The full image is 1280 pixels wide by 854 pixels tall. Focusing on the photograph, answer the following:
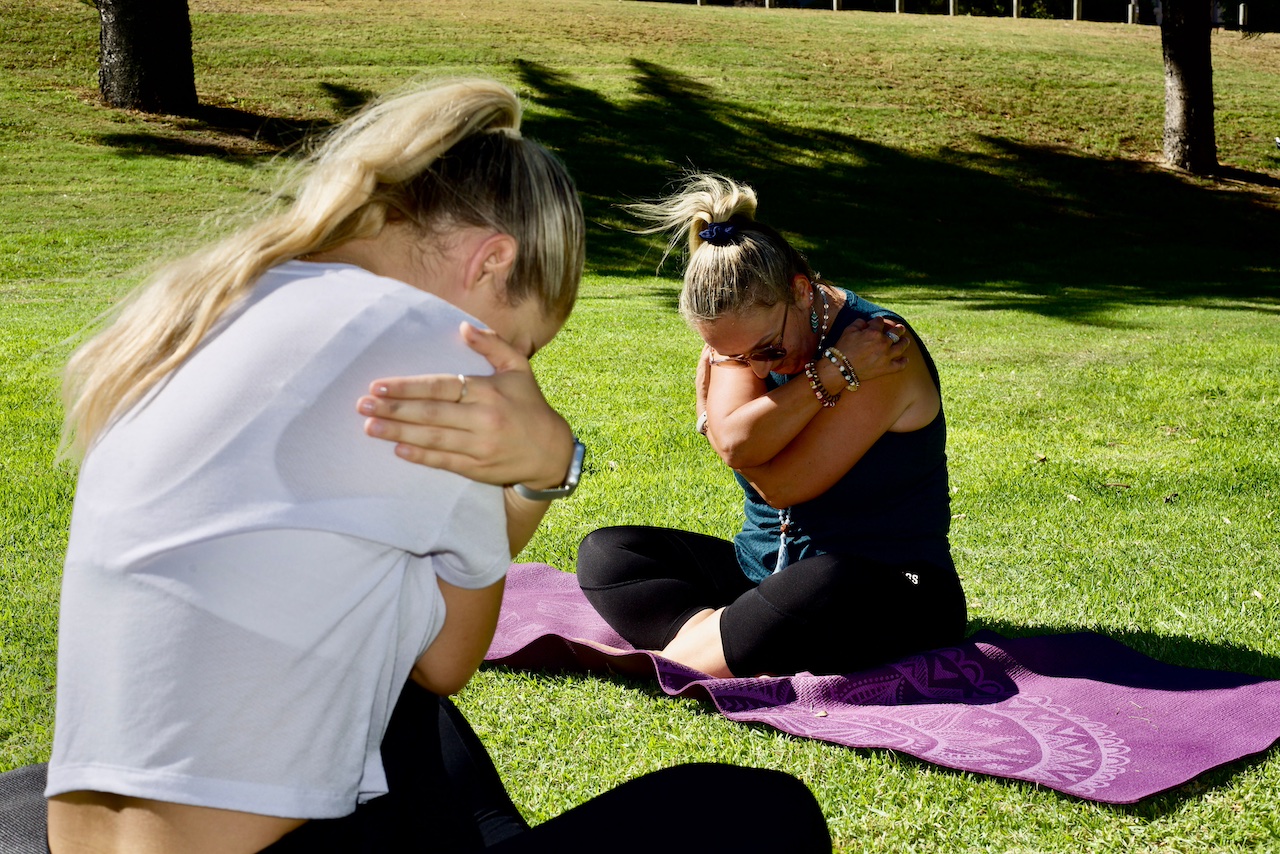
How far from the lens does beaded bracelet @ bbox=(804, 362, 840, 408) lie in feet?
11.7

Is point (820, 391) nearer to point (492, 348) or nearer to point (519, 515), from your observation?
Answer: point (519, 515)

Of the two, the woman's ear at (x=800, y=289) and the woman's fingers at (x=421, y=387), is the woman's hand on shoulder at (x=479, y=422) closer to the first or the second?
the woman's fingers at (x=421, y=387)

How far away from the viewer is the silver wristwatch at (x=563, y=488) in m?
1.58

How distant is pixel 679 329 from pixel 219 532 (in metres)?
9.16

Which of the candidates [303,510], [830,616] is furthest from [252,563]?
[830,616]

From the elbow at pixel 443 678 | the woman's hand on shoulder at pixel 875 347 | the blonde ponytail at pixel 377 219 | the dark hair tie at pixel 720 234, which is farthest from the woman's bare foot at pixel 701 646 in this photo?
the blonde ponytail at pixel 377 219

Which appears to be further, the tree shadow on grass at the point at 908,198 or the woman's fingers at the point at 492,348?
the tree shadow on grass at the point at 908,198

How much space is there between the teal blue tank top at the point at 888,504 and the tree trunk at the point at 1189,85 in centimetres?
1955

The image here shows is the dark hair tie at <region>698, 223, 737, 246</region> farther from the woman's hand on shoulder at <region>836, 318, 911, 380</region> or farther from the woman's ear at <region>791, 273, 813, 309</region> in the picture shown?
the woman's hand on shoulder at <region>836, 318, 911, 380</region>

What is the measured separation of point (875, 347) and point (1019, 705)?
1124mm

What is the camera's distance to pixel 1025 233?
1864cm

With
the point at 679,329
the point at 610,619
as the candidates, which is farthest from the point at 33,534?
the point at 679,329

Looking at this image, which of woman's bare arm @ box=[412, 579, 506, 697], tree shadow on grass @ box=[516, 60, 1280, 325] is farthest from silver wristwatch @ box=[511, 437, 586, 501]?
tree shadow on grass @ box=[516, 60, 1280, 325]

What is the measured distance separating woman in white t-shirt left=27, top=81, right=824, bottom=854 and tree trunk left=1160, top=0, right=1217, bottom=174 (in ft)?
71.1
